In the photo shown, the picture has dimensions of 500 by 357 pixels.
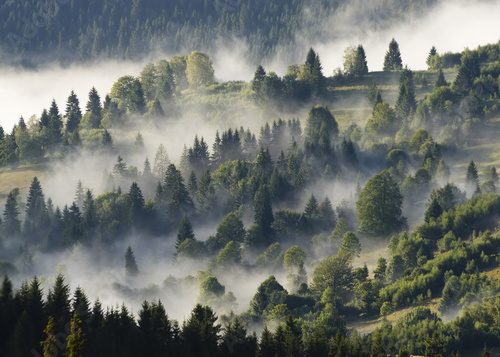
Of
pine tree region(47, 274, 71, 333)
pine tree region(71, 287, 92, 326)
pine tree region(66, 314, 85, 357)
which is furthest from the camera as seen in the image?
pine tree region(71, 287, 92, 326)

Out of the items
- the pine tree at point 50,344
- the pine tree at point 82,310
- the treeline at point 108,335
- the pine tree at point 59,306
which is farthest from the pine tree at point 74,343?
the pine tree at point 82,310

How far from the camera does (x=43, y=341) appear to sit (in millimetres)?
143125

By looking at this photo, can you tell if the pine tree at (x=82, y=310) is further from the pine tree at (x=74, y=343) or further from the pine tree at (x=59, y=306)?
the pine tree at (x=74, y=343)

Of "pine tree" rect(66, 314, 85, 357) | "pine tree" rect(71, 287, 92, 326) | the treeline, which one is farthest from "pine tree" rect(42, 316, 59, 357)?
"pine tree" rect(71, 287, 92, 326)

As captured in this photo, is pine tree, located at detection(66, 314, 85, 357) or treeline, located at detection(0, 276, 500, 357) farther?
treeline, located at detection(0, 276, 500, 357)

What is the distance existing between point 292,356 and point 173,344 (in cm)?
1650

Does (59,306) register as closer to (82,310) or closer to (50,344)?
(82,310)

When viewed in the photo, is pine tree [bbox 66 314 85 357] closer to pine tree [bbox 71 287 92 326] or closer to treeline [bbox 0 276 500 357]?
treeline [bbox 0 276 500 357]

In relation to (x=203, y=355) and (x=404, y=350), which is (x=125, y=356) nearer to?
(x=203, y=355)

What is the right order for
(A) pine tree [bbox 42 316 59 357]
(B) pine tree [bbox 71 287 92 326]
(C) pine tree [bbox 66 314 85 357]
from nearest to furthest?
(C) pine tree [bbox 66 314 85 357], (A) pine tree [bbox 42 316 59 357], (B) pine tree [bbox 71 287 92 326]

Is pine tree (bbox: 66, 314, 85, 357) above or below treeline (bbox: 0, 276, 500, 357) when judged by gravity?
above

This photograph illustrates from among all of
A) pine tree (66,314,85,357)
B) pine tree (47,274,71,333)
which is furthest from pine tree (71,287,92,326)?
pine tree (66,314,85,357)

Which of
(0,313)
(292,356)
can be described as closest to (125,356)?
(0,313)

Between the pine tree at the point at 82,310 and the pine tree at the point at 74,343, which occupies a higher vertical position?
the pine tree at the point at 74,343
